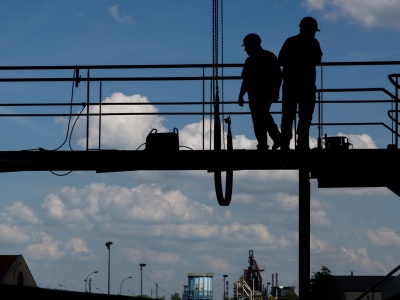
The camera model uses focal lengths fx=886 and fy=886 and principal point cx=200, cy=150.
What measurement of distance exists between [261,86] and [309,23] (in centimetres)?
125

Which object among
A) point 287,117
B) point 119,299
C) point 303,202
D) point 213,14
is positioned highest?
point 213,14

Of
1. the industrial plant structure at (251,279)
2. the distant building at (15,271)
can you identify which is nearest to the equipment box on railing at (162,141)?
the distant building at (15,271)

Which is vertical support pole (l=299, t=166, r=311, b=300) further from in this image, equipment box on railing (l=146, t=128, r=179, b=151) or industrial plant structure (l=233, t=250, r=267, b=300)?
industrial plant structure (l=233, t=250, r=267, b=300)

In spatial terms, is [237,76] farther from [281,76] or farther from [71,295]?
[71,295]

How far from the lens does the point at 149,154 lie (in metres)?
14.3

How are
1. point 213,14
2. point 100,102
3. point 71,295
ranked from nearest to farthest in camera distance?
point 71,295, point 100,102, point 213,14

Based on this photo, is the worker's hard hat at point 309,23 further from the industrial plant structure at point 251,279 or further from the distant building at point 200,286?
the industrial plant structure at point 251,279

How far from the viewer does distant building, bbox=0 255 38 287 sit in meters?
90.4

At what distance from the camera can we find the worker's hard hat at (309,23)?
13368 mm

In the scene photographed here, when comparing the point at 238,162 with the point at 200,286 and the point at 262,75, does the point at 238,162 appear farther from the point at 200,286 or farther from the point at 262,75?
the point at 200,286

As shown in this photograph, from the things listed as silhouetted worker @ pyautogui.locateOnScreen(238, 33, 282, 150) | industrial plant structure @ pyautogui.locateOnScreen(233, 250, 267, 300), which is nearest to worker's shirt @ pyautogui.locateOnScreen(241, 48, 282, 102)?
silhouetted worker @ pyautogui.locateOnScreen(238, 33, 282, 150)

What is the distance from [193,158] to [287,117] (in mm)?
1625

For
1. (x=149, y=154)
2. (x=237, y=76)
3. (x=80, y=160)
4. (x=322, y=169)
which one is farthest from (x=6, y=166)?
(x=322, y=169)

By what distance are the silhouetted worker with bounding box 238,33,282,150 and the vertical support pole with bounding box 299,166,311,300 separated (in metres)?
0.70
